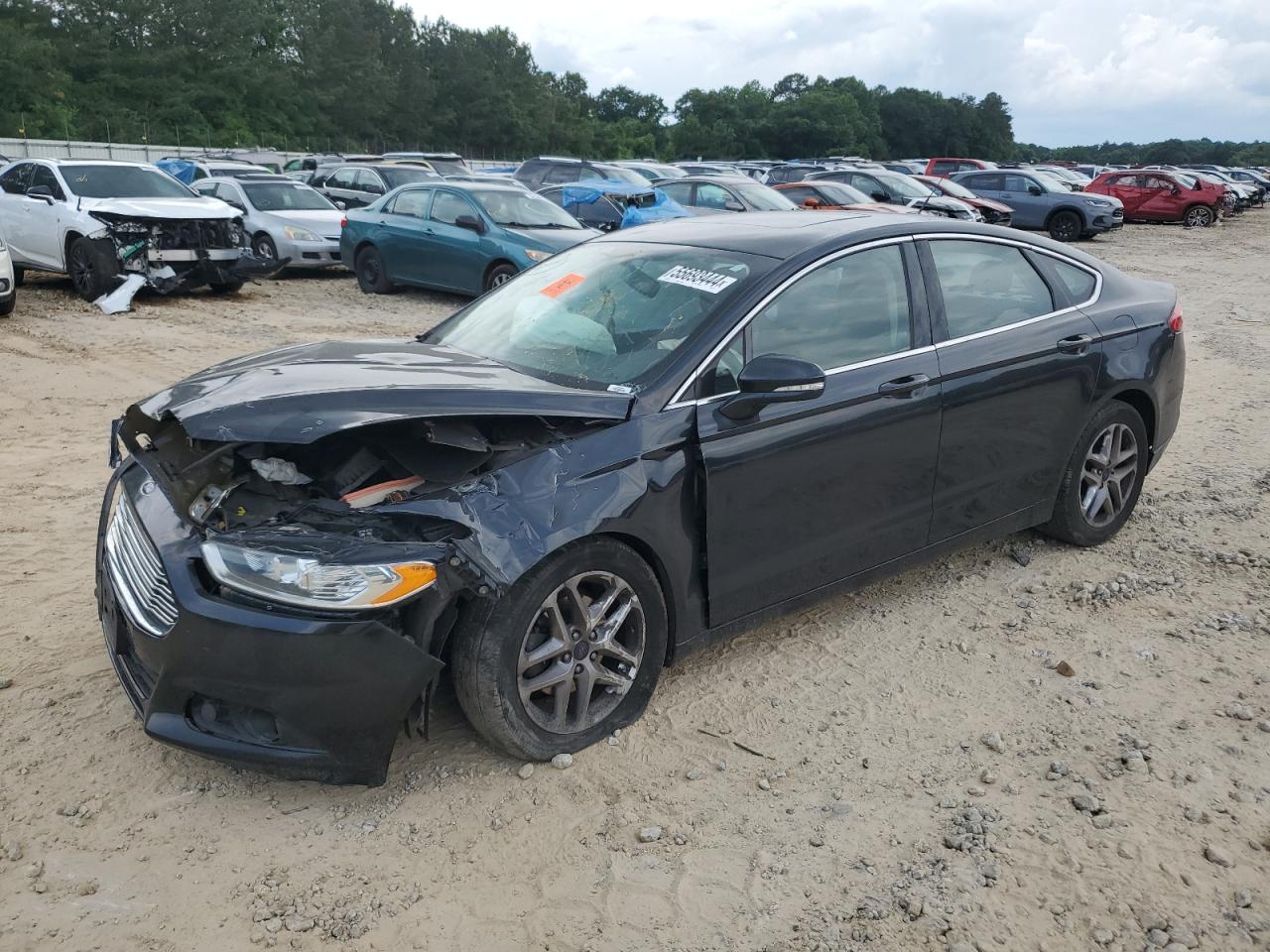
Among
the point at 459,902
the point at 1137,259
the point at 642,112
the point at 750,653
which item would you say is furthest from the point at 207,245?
the point at 642,112

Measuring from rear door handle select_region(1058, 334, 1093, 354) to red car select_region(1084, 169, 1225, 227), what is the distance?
2859 centimetres

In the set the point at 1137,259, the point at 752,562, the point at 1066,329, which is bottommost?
the point at 1137,259

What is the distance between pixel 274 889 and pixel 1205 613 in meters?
3.86

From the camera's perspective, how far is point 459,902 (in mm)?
2770

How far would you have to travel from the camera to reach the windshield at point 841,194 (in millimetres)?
Answer: 19391

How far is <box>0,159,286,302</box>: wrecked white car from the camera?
12.0 meters

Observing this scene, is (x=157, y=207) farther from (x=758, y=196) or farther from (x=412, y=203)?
(x=758, y=196)

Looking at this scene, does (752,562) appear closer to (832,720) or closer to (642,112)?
(832,720)

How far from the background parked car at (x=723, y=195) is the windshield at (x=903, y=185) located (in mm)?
4708

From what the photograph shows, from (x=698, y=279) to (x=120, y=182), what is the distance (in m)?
11.4

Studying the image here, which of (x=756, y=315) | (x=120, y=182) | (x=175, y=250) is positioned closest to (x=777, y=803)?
(x=756, y=315)

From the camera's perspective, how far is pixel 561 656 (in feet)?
10.8

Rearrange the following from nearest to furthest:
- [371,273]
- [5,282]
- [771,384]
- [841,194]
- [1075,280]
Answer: [771,384], [1075,280], [5,282], [371,273], [841,194]

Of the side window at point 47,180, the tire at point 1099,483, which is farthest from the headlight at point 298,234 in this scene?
the tire at point 1099,483
